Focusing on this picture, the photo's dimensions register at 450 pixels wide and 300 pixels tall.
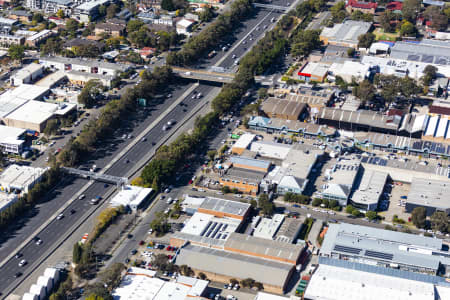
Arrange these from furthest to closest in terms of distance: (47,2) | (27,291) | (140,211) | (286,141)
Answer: (47,2) → (286,141) → (140,211) → (27,291)

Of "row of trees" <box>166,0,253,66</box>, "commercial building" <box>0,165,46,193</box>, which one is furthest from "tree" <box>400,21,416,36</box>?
"commercial building" <box>0,165,46,193</box>

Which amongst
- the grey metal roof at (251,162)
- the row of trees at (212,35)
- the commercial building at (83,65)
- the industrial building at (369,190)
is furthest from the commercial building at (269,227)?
the row of trees at (212,35)

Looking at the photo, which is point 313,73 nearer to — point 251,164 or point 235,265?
point 251,164

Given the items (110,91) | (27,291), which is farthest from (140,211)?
(110,91)

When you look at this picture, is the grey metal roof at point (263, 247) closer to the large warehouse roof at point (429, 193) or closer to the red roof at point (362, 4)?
the large warehouse roof at point (429, 193)

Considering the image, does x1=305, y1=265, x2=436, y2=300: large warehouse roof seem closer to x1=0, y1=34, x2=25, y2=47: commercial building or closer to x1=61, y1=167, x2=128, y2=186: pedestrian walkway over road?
x1=61, y1=167, x2=128, y2=186: pedestrian walkway over road

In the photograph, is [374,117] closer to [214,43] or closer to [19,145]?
[214,43]

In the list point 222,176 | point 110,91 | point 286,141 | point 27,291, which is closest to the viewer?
point 27,291

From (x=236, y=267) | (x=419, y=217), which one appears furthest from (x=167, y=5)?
(x=236, y=267)
